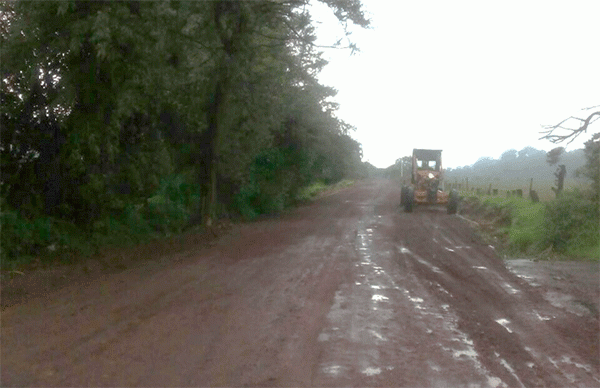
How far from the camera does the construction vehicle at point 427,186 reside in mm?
34250

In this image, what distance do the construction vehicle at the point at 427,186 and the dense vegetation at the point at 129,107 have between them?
10042 millimetres

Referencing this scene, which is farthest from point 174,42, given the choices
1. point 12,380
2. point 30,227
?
point 12,380

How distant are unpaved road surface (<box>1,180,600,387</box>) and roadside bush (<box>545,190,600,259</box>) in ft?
12.8

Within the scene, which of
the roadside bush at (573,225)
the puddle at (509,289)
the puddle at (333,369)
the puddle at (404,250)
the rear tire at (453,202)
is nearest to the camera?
the puddle at (333,369)

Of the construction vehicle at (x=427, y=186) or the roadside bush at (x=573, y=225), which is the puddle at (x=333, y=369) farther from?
the construction vehicle at (x=427, y=186)

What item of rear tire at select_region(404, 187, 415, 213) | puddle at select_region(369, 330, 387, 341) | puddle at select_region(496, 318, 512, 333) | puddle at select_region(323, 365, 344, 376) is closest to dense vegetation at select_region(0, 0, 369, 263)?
Answer: puddle at select_region(369, 330, 387, 341)

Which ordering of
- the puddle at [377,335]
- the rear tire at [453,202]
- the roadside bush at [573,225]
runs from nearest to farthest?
the puddle at [377,335] < the roadside bush at [573,225] < the rear tire at [453,202]

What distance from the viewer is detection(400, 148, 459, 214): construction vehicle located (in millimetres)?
34250

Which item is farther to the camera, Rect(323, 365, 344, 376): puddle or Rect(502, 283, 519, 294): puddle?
Rect(502, 283, 519, 294): puddle

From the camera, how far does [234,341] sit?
9180 millimetres

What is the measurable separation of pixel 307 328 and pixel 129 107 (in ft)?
26.3

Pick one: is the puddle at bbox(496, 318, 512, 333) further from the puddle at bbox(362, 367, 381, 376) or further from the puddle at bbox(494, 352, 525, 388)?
the puddle at bbox(362, 367, 381, 376)

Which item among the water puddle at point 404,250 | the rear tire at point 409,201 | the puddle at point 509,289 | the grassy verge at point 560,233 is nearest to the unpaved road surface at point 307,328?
the puddle at point 509,289

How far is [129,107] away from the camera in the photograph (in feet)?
52.2
